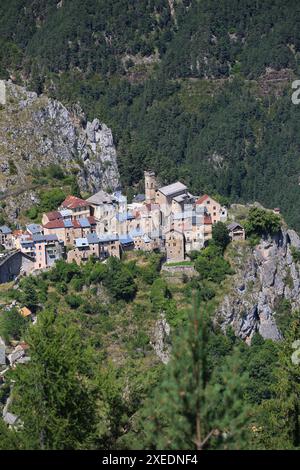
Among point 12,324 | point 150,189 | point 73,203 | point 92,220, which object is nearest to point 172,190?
point 150,189

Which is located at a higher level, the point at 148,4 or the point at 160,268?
the point at 160,268

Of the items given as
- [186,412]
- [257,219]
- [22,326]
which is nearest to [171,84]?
[257,219]

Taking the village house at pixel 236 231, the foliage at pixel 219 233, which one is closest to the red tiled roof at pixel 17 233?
the foliage at pixel 219 233

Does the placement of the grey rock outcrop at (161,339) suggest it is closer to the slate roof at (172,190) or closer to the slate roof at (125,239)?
the slate roof at (125,239)

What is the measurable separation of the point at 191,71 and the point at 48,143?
82.3 metres

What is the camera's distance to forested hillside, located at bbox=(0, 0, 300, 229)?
142 meters

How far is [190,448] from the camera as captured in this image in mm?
25328

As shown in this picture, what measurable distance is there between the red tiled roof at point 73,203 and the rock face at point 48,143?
585 centimetres

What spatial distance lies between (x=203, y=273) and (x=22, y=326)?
12.1m

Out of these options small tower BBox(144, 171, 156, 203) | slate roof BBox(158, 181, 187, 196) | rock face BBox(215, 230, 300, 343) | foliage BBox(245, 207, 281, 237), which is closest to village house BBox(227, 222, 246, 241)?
foliage BBox(245, 207, 281, 237)

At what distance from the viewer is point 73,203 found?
220 feet

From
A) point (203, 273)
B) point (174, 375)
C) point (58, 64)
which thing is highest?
point (174, 375)

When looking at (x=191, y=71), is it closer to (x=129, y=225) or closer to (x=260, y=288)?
(x=260, y=288)

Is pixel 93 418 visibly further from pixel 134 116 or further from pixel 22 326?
pixel 134 116
